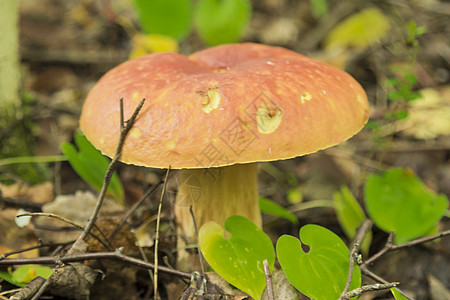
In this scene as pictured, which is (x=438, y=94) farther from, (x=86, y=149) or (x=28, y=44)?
(x=28, y=44)

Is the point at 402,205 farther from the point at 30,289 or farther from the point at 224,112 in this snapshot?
the point at 30,289

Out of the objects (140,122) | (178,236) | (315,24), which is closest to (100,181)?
(178,236)

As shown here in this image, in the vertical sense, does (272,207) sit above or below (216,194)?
below

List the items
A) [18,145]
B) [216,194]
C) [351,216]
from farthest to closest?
[18,145] < [351,216] < [216,194]

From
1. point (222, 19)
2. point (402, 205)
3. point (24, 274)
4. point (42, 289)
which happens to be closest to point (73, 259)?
point (42, 289)

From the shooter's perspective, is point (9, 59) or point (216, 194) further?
point (9, 59)

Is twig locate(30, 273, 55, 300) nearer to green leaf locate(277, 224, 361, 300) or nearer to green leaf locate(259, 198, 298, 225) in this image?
green leaf locate(277, 224, 361, 300)

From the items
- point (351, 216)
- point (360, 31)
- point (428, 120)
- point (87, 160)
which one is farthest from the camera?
point (360, 31)

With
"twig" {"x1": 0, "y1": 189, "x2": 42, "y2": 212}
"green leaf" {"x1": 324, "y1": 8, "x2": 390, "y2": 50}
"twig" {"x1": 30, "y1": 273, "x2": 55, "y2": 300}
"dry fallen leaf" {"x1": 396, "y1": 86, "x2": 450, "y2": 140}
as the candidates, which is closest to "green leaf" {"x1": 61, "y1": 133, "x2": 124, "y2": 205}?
"twig" {"x1": 0, "y1": 189, "x2": 42, "y2": 212}

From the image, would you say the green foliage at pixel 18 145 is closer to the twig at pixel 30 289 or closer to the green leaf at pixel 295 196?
the twig at pixel 30 289
